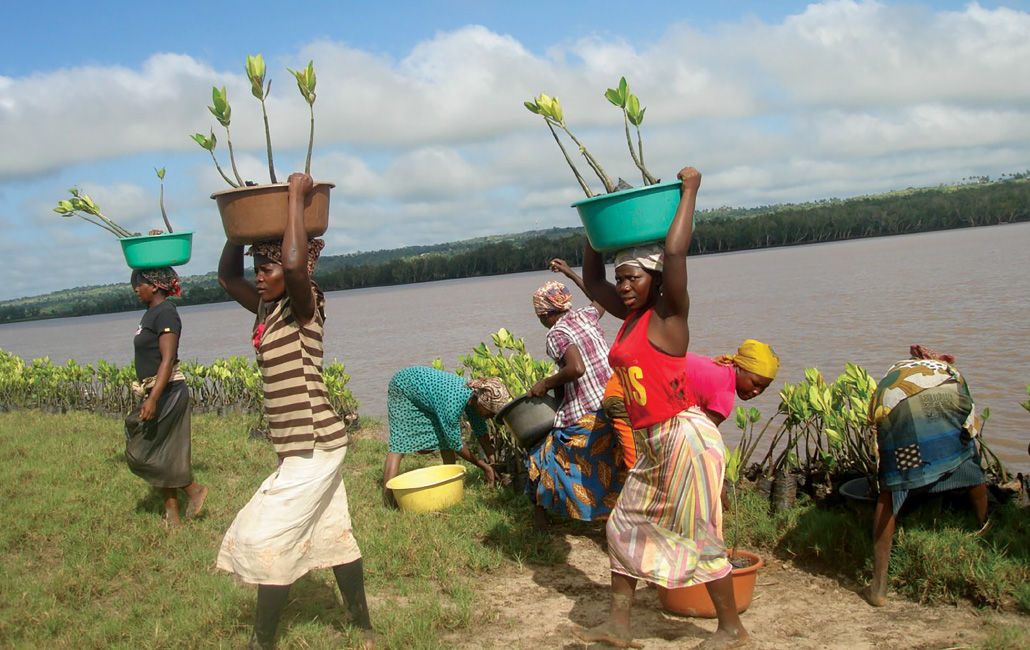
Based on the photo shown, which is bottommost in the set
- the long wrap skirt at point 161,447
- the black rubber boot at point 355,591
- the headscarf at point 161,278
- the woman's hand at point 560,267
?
the black rubber boot at point 355,591

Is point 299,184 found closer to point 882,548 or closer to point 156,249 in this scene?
point 156,249

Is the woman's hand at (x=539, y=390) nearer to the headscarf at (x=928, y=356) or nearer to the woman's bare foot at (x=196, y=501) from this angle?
the headscarf at (x=928, y=356)

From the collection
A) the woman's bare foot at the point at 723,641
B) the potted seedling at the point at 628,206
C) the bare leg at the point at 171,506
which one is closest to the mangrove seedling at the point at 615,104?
the potted seedling at the point at 628,206

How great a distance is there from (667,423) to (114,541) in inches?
158

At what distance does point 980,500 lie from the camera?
427cm

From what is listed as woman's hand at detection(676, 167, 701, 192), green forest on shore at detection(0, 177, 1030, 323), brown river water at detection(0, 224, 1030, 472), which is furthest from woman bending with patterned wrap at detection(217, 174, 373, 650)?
green forest on shore at detection(0, 177, 1030, 323)

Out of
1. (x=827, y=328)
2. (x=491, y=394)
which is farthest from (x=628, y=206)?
(x=827, y=328)

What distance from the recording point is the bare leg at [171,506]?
19.8 ft

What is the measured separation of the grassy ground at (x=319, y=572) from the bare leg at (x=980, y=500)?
0.26 feet

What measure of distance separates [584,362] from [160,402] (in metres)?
3.19

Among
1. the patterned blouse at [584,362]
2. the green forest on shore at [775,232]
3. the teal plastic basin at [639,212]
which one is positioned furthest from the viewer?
the green forest on shore at [775,232]

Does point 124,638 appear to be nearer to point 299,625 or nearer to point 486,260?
point 299,625

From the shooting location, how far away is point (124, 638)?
163 inches

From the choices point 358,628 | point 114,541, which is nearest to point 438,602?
point 358,628
